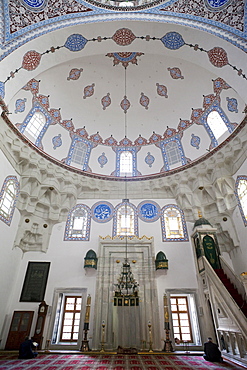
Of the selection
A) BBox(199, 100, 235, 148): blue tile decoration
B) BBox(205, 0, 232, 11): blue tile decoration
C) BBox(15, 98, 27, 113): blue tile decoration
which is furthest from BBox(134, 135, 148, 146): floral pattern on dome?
BBox(205, 0, 232, 11): blue tile decoration

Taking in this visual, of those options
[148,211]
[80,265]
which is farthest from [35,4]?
[80,265]

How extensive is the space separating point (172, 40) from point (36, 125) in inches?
244

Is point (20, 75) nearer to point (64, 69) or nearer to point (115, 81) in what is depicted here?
point (64, 69)

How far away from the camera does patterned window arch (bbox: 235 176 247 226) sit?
772 cm

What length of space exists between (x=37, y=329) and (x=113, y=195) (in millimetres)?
5860

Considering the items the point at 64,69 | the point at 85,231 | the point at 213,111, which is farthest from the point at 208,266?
the point at 64,69

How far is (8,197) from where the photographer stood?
791 centimetres

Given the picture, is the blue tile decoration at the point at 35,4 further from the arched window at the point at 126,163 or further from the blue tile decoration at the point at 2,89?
the arched window at the point at 126,163

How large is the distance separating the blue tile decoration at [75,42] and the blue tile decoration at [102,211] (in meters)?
6.20

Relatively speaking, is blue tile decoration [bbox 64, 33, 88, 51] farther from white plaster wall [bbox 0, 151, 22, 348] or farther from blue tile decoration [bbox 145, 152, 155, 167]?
blue tile decoration [bbox 145, 152, 155, 167]

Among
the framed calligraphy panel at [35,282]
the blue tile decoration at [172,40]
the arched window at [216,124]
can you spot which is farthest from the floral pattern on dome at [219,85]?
the framed calligraphy panel at [35,282]

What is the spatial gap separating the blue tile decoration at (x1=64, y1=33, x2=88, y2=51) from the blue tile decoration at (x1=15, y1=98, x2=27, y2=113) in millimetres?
2864

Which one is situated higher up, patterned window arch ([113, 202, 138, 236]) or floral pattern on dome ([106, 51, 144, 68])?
floral pattern on dome ([106, 51, 144, 68])

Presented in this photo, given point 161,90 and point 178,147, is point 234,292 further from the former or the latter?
point 161,90
